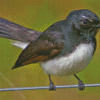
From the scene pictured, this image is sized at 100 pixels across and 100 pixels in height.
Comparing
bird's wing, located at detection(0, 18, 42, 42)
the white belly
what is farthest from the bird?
bird's wing, located at detection(0, 18, 42, 42)

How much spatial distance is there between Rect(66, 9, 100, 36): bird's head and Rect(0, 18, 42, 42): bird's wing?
624 mm

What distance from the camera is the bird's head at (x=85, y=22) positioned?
8.33ft

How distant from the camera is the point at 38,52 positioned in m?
2.81

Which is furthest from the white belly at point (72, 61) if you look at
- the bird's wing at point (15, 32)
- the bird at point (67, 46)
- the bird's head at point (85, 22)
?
the bird's wing at point (15, 32)

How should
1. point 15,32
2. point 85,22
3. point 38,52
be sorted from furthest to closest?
point 15,32 → point 38,52 → point 85,22

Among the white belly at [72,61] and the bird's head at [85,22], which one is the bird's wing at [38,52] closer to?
the white belly at [72,61]

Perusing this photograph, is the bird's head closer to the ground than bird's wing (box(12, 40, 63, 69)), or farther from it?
farther from it

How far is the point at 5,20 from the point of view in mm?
3291

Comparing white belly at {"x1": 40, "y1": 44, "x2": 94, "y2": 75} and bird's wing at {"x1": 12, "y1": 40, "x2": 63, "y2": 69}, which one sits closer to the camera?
white belly at {"x1": 40, "y1": 44, "x2": 94, "y2": 75}

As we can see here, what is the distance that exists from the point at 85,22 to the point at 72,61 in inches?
11.8

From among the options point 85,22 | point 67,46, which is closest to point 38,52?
point 67,46

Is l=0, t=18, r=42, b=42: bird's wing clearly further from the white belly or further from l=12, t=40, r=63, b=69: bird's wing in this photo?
the white belly

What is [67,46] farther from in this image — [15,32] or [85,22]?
[15,32]

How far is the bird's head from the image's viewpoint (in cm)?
254
